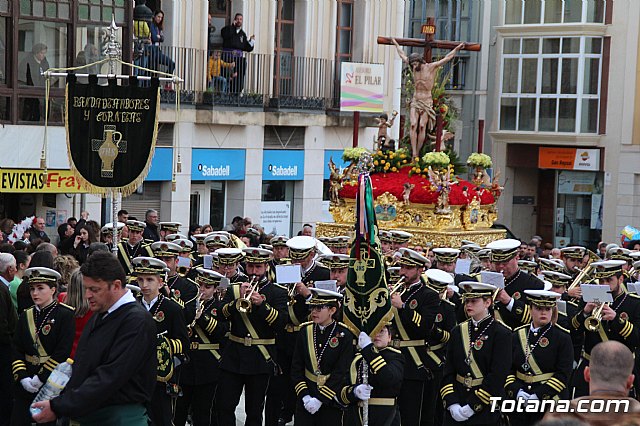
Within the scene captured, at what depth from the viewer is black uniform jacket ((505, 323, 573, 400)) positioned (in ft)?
34.8

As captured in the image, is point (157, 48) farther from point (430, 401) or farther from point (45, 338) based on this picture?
point (45, 338)

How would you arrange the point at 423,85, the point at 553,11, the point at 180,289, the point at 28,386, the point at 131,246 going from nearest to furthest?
1. the point at 28,386
2. the point at 180,289
3. the point at 131,246
4. the point at 423,85
5. the point at 553,11

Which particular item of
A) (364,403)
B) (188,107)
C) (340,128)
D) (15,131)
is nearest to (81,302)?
(364,403)

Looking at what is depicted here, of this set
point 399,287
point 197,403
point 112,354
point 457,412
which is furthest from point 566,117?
point 112,354

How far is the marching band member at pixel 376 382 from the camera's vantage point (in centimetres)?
988

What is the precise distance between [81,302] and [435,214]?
8.71m

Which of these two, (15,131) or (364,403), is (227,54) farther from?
(364,403)

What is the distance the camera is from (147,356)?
7.56m

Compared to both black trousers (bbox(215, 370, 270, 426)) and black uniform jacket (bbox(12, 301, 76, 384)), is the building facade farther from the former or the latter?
black uniform jacket (bbox(12, 301, 76, 384))

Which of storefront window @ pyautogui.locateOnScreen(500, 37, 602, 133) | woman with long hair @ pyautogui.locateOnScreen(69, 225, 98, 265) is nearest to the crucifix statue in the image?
woman with long hair @ pyautogui.locateOnScreen(69, 225, 98, 265)

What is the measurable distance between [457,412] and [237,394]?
8.27 ft

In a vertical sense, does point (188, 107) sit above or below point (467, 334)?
above

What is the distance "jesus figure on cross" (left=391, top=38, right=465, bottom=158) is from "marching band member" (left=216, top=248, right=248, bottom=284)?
286 inches

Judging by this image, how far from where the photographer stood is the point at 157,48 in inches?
1006
